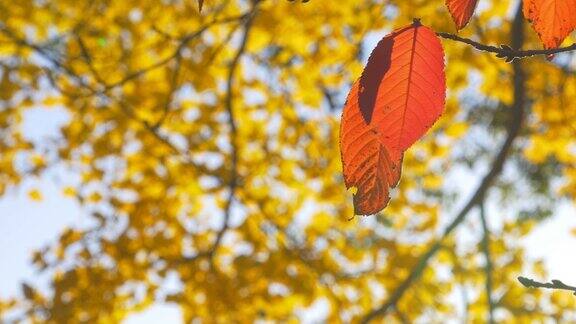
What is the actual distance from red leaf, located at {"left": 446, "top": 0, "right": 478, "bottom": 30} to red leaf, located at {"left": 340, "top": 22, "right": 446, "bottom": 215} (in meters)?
0.04

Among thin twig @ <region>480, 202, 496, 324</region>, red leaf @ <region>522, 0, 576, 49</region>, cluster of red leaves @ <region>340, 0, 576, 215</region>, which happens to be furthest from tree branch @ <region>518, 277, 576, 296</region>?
thin twig @ <region>480, 202, 496, 324</region>

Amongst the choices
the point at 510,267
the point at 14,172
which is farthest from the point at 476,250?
the point at 14,172

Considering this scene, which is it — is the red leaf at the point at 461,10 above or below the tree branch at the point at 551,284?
above

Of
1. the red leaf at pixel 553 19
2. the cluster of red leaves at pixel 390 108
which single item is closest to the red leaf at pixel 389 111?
the cluster of red leaves at pixel 390 108

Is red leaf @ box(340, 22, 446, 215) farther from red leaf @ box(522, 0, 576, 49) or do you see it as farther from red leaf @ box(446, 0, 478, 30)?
red leaf @ box(522, 0, 576, 49)

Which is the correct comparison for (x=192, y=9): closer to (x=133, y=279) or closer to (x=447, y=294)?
Answer: (x=133, y=279)

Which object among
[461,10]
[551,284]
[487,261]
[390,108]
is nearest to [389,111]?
[390,108]

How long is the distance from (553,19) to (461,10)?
0.13 meters

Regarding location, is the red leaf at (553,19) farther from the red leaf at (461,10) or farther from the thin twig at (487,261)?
the thin twig at (487,261)

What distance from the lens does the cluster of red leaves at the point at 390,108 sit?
856mm

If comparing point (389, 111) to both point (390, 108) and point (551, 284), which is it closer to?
point (390, 108)

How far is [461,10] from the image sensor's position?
86cm

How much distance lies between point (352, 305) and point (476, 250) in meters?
1.24

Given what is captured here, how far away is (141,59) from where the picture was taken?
4996 millimetres
